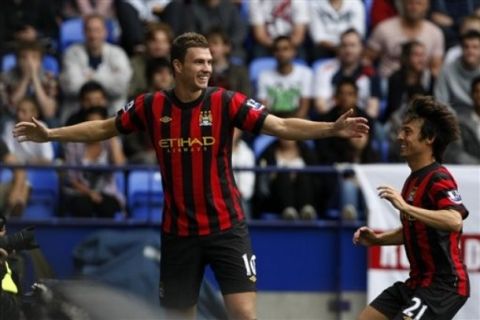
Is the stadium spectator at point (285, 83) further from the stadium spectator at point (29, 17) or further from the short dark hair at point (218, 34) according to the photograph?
the stadium spectator at point (29, 17)

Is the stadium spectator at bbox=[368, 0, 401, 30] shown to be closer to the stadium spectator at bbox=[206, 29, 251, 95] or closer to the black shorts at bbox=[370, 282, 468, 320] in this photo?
the stadium spectator at bbox=[206, 29, 251, 95]

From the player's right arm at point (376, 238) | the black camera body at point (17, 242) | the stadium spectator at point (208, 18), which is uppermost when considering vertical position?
the stadium spectator at point (208, 18)

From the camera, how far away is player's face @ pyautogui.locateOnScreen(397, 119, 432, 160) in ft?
30.2

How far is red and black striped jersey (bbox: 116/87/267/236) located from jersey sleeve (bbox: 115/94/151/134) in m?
0.13

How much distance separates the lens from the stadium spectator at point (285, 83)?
15523 millimetres

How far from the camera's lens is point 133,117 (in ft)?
32.1

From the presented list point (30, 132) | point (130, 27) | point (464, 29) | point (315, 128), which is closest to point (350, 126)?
point (315, 128)

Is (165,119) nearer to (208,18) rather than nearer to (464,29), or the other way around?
(208,18)

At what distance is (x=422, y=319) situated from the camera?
9.07 meters

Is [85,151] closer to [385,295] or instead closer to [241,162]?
[241,162]

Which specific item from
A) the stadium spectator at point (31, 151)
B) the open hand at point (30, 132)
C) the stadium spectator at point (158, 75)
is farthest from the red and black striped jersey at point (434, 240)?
the stadium spectator at point (158, 75)

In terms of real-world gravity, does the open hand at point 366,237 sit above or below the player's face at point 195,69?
below

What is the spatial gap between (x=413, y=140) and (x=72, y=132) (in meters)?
2.34

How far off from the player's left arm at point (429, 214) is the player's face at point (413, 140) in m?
0.40
